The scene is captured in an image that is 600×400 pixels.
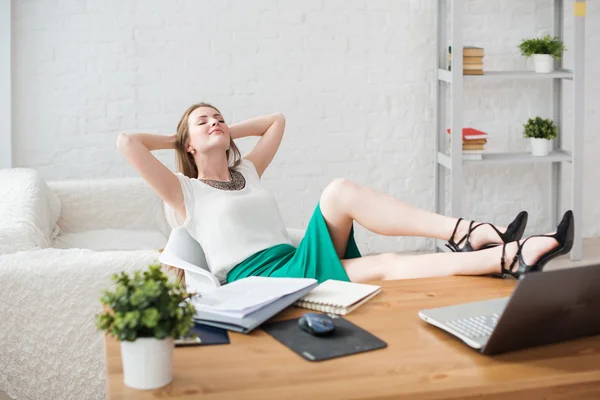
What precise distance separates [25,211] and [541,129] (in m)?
2.96

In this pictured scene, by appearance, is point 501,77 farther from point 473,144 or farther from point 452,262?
point 452,262

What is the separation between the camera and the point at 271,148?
138 inches

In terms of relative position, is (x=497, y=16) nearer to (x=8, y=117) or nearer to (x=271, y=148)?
(x=271, y=148)

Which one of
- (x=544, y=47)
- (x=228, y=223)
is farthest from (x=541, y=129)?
(x=228, y=223)

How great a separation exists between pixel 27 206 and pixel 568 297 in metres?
2.39

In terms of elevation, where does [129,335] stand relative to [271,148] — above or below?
below

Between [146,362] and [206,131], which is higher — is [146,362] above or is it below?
below

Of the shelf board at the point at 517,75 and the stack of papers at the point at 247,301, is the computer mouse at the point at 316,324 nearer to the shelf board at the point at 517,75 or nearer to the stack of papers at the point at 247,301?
the stack of papers at the point at 247,301

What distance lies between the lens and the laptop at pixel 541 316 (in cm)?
154

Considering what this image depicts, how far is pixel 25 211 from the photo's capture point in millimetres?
3289

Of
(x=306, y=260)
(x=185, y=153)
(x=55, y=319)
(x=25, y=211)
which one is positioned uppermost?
(x=185, y=153)

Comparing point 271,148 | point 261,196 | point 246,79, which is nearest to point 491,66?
point 246,79

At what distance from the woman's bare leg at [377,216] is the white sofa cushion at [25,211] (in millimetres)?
1002

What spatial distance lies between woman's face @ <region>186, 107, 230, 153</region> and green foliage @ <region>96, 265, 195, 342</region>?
1677mm
